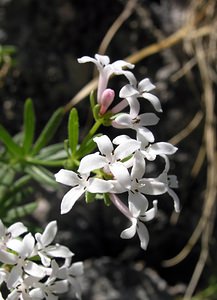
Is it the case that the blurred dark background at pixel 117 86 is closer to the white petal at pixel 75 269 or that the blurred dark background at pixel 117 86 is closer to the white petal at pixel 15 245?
the white petal at pixel 75 269

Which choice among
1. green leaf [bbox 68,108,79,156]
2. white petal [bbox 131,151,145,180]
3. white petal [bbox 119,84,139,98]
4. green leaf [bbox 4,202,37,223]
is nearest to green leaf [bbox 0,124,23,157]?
green leaf [bbox 4,202,37,223]

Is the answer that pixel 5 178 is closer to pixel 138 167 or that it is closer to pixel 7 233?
pixel 7 233

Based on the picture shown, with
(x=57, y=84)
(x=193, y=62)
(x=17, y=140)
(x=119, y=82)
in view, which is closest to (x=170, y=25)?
(x=193, y=62)

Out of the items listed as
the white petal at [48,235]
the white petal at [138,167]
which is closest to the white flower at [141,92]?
the white petal at [138,167]

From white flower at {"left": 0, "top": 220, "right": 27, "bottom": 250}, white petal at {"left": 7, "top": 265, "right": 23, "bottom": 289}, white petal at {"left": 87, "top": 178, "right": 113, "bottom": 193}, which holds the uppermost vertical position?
white flower at {"left": 0, "top": 220, "right": 27, "bottom": 250}

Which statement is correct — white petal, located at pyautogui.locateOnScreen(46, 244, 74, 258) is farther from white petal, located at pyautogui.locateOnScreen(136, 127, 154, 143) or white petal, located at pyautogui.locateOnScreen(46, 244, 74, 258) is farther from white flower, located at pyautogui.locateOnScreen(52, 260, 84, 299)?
white petal, located at pyautogui.locateOnScreen(136, 127, 154, 143)

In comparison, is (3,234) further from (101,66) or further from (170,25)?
(170,25)

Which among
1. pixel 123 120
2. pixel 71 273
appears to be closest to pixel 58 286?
pixel 71 273
